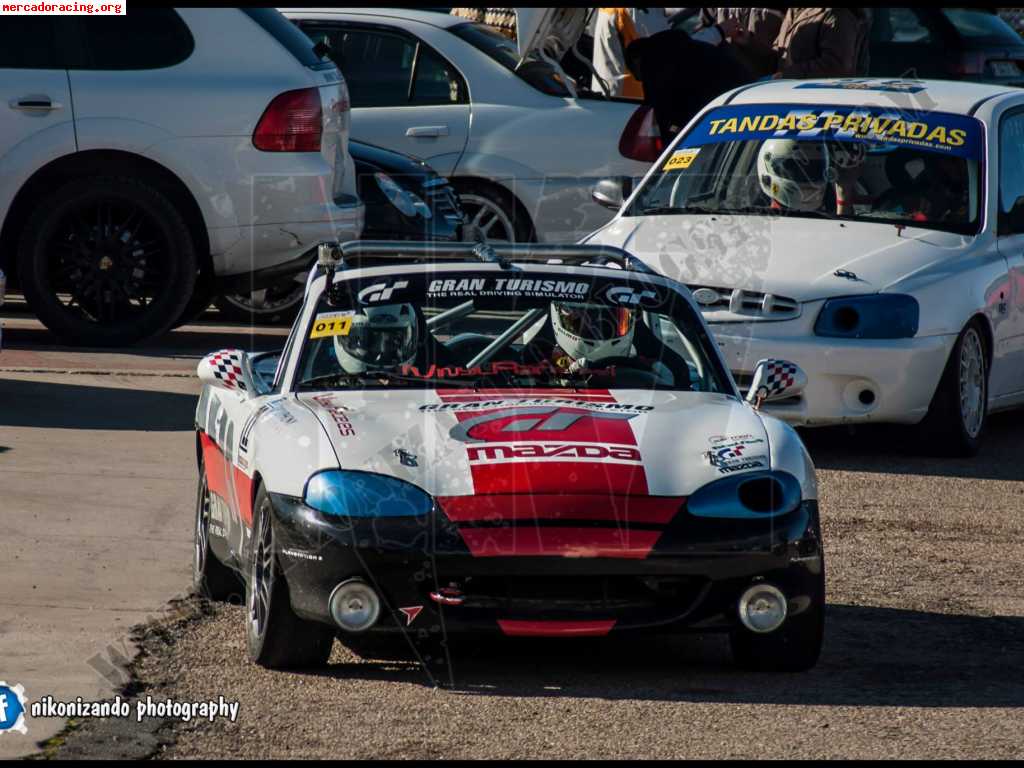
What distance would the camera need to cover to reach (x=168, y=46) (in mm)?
11930

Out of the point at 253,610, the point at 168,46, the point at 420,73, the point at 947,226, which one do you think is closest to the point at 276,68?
the point at 168,46

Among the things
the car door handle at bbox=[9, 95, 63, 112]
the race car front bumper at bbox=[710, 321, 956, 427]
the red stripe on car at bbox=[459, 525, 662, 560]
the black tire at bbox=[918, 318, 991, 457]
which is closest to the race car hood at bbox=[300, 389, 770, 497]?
the red stripe on car at bbox=[459, 525, 662, 560]

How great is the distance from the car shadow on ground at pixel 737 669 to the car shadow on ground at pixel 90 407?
4150 mm

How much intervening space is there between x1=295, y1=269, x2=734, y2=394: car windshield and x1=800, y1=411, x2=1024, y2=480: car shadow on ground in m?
2.91

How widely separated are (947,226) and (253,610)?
5550 mm

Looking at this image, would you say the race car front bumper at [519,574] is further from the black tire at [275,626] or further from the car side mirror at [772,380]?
the car side mirror at [772,380]

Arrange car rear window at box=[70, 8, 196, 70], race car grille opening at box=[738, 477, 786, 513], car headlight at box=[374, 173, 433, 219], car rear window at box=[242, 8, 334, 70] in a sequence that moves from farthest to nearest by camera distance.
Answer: car headlight at box=[374, 173, 433, 219] → car rear window at box=[242, 8, 334, 70] → car rear window at box=[70, 8, 196, 70] → race car grille opening at box=[738, 477, 786, 513]

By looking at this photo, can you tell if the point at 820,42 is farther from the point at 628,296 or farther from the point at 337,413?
the point at 337,413

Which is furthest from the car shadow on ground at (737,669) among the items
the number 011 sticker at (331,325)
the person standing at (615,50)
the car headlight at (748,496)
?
the person standing at (615,50)

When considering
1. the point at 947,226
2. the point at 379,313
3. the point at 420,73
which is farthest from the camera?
the point at 420,73

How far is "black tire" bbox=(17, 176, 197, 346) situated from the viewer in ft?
38.2

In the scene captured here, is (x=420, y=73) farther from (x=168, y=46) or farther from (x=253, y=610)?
(x=253, y=610)

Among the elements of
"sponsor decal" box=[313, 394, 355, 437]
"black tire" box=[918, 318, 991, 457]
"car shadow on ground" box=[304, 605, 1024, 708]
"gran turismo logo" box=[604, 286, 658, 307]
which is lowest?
"black tire" box=[918, 318, 991, 457]

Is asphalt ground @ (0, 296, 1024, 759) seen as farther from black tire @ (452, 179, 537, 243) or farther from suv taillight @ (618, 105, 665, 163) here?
black tire @ (452, 179, 537, 243)
